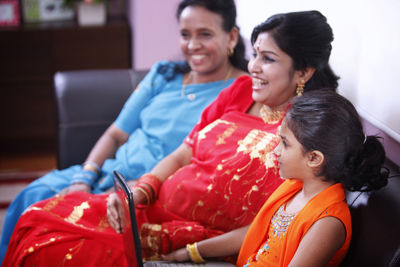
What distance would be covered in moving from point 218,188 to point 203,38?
78 cm

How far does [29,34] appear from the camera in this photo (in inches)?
142

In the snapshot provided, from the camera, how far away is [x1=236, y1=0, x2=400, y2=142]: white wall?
122 cm

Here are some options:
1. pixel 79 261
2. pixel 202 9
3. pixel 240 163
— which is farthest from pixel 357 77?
pixel 79 261

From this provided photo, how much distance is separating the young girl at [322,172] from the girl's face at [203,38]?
869 millimetres

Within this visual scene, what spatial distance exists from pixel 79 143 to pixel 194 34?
0.72 m

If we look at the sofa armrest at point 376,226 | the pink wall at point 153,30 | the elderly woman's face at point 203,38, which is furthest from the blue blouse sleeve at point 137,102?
the pink wall at point 153,30

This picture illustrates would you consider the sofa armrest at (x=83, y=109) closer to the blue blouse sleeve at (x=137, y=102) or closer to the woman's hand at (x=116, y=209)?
the blue blouse sleeve at (x=137, y=102)

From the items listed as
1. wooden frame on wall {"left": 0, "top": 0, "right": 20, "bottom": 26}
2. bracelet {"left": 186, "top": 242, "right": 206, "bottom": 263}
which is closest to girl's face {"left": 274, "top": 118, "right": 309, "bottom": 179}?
bracelet {"left": 186, "top": 242, "right": 206, "bottom": 263}

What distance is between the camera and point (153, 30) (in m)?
3.52

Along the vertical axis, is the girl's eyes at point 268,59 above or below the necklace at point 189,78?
above

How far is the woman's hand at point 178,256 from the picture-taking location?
147cm

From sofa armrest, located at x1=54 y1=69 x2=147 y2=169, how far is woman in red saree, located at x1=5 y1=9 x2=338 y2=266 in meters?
0.59

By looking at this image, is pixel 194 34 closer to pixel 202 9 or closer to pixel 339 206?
pixel 202 9

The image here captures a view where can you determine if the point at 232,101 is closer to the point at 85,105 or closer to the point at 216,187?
the point at 216,187
